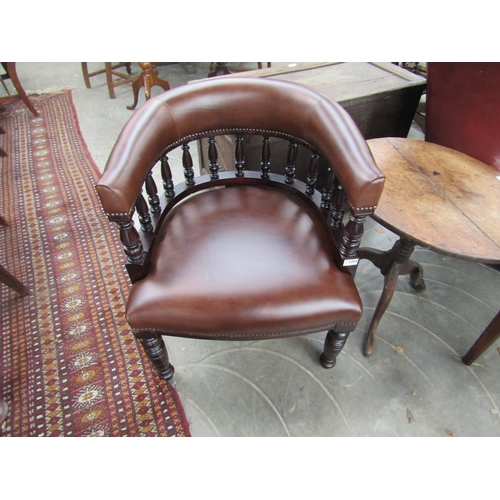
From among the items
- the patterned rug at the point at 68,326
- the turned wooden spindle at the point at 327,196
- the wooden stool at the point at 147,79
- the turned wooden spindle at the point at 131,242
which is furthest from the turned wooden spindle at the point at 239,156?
the wooden stool at the point at 147,79

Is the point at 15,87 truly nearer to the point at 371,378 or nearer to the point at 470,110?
the point at 470,110

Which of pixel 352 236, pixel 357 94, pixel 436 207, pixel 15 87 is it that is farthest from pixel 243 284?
pixel 15 87

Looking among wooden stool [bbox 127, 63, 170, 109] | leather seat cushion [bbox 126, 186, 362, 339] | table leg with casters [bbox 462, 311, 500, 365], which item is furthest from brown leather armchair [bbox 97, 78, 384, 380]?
wooden stool [bbox 127, 63, 170, 109]

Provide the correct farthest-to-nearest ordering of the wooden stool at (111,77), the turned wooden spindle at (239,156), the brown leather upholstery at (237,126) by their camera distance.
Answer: the wooden stool at (111,77) → the turned wooden spindle at (239,156) → the brown leather upholstery at (237,126)

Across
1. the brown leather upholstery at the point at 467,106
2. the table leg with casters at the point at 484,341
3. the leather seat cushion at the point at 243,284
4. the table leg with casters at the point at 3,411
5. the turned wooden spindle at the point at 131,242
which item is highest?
the brown leather upholstery at the point at 467,106

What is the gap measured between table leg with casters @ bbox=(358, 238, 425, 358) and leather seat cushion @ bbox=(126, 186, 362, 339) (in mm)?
394

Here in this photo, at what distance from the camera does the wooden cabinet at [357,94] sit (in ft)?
5.06

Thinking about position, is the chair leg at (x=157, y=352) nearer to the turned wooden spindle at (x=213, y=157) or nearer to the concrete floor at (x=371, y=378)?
the concrete floor at (x=371, y=378)

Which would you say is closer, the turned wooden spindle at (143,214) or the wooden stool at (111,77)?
the turned wooden spindle at (143,214)

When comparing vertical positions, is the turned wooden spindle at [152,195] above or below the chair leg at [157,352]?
above

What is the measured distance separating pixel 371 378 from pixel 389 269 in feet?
1.46

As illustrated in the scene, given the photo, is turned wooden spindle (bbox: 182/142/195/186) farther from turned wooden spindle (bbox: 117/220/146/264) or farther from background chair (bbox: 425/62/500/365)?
background chair (bbox: 425/62/500/365)

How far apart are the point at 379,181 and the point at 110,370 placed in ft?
4.01

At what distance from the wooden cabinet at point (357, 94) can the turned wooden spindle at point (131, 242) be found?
33.0 inches
